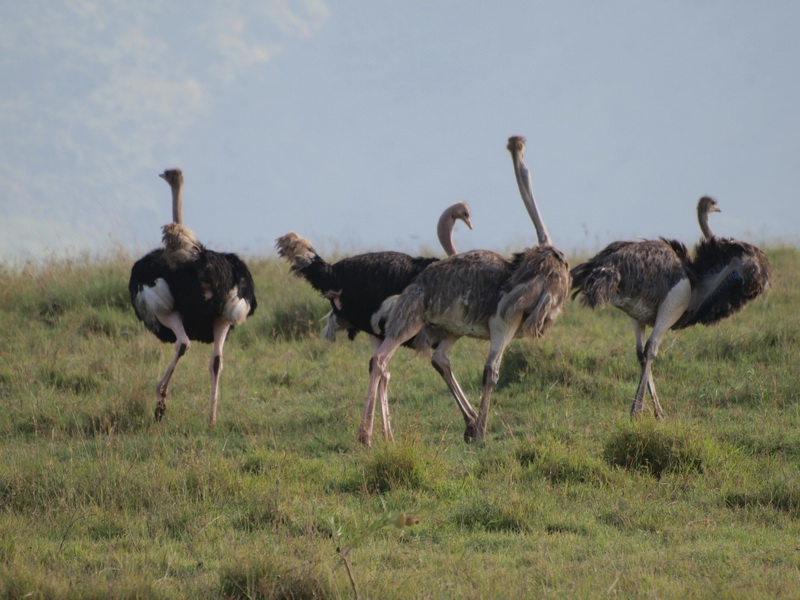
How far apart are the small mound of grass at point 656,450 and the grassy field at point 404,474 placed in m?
0.01

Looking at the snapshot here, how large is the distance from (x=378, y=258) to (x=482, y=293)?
89 centimetres

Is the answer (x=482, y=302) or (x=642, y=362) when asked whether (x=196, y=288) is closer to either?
(x=482, y=302)

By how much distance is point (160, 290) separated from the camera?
813 cm

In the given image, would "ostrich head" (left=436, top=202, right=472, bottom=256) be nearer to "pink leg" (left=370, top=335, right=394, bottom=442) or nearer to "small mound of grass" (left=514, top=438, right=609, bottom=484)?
"pink leg" (left=370, top=335, right=394, bottom=442)

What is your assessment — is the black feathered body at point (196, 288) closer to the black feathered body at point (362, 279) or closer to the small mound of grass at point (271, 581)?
the black feathered body at point (362, 279)

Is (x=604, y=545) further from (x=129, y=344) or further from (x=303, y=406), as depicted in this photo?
(x=129, y=344)

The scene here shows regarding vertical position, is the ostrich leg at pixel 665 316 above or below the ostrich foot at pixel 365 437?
above

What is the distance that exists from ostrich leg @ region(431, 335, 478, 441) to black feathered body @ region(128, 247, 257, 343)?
170 cm

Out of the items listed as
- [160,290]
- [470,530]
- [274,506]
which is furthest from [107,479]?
[160,290]

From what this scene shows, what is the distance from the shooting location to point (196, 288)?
802cm

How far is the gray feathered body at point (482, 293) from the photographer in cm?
697

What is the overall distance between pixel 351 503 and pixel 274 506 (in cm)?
45

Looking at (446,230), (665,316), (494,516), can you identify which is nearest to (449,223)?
(446,230)

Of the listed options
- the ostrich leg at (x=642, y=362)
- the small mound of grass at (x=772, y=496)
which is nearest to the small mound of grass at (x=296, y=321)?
the ostrich leg at (x=642, y=362)
